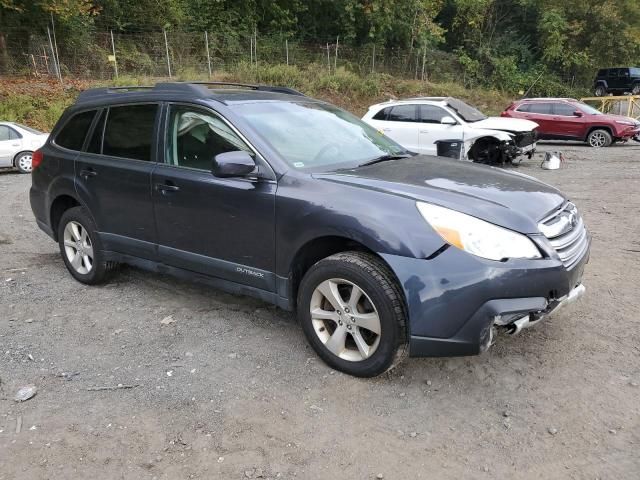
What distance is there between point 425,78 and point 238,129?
93.6 feet

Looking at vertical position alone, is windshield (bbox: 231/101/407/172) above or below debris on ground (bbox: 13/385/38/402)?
above

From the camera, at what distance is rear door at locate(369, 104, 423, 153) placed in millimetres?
13117

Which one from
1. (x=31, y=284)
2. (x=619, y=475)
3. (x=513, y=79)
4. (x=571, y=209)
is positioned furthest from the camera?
(x=513, y=79)

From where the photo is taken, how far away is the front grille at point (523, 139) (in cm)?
1277

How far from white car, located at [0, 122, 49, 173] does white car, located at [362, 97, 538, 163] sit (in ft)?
29.3

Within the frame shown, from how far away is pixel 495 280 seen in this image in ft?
9.59

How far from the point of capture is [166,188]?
13.5 feet

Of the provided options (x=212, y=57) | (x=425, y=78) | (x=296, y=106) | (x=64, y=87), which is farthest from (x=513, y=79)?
(x=296, y=106)

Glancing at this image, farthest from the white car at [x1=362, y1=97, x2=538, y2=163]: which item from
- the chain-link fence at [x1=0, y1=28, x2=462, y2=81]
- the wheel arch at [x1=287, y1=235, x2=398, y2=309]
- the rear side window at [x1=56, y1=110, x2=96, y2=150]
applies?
the chain-link fence at [x1=0, y1=28, x2=462, y2=81]

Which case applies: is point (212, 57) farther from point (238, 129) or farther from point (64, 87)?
point (238, 129)

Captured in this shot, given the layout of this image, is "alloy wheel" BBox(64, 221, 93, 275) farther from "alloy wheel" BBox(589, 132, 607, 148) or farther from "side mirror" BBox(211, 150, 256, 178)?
"alloy wheel" BBox(589, 132, 607, 148)

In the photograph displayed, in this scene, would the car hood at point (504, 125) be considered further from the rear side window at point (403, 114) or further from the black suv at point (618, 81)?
the black suv at point (618, 81)

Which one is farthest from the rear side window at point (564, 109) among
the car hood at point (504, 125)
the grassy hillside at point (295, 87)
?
the grassy hillside at point (295, 87)

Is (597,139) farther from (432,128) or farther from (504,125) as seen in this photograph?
(432,128)
